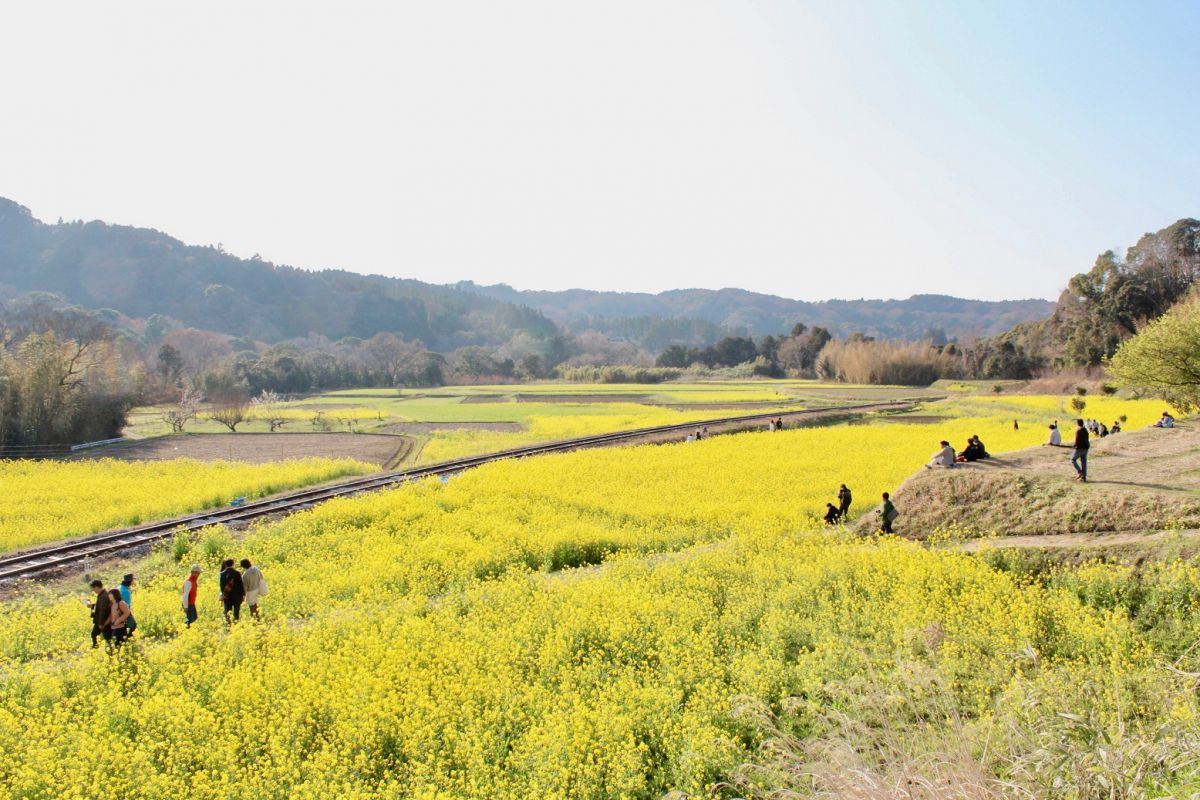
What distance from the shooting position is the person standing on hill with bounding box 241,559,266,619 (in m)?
12.3

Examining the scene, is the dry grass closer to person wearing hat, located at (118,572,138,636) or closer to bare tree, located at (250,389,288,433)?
person wearing hat, located at (118,572,138,636)

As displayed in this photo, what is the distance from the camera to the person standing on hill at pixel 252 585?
12.3 metres

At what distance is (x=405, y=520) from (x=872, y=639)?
12.9 metres

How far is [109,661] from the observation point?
1032 centimetres

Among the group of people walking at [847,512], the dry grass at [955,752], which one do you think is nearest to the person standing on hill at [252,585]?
the dry grass at [955,752]

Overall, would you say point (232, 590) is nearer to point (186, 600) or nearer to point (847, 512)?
point (186, 600)

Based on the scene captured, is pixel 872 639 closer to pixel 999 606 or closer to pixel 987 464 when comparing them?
pixel 999 606

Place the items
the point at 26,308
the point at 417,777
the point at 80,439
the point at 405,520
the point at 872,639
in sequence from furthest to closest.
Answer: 1. the point at 26,308
2. the point at 80,439
3. the point at 405,520
4. the point at 872,639
5. the point at 417,777

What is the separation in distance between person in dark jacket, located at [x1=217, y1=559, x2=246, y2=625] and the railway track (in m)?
7.08

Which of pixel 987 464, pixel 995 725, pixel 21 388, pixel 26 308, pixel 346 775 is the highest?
pixel 26 308

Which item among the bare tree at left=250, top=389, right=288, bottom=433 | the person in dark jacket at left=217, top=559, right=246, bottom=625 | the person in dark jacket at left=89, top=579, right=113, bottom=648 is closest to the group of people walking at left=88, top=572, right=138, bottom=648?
the person in dark jacket at left=89, top=579, right=113, bottom=648

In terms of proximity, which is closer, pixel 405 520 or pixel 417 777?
pixel 417 777

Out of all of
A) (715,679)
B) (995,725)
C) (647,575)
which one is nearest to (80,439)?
(647,575)

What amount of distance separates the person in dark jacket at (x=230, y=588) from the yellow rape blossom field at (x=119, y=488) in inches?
451
